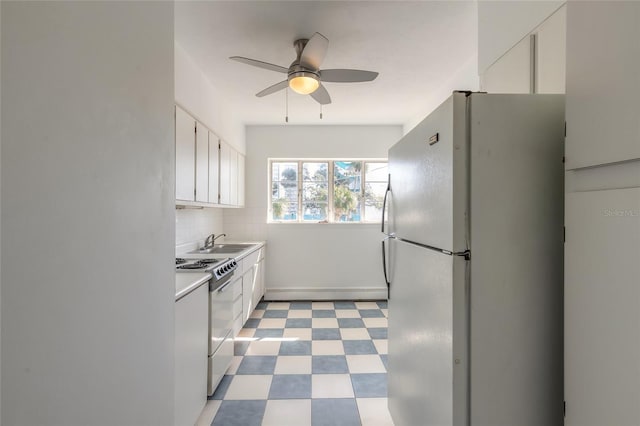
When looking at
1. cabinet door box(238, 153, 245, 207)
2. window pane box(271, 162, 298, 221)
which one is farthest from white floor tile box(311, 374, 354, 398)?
window pane box(271, 162, 298, 221)

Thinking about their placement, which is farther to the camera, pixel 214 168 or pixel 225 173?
pixel 225 173

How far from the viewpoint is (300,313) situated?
4.01 meters

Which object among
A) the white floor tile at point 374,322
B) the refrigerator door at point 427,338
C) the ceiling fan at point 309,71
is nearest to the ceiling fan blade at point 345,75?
the ceiling fan at point 309,71

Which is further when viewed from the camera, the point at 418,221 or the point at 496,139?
the point at 418,221

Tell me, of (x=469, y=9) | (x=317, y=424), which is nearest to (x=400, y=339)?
(x=317, y=424)

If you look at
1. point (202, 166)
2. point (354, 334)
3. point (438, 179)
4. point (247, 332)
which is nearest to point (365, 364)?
point (354, 334)

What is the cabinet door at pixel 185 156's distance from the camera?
2273 millimetres

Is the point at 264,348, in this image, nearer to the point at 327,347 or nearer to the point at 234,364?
the point at 234,364

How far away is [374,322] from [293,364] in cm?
136

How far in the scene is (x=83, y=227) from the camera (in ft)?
2.14

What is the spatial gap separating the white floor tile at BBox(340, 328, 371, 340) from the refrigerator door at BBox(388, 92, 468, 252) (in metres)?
1.99

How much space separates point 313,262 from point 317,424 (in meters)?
2.76

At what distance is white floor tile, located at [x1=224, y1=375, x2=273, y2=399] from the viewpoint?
86.0 inches

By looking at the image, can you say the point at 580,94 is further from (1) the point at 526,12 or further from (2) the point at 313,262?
Answer: (2) the point at 313,262
